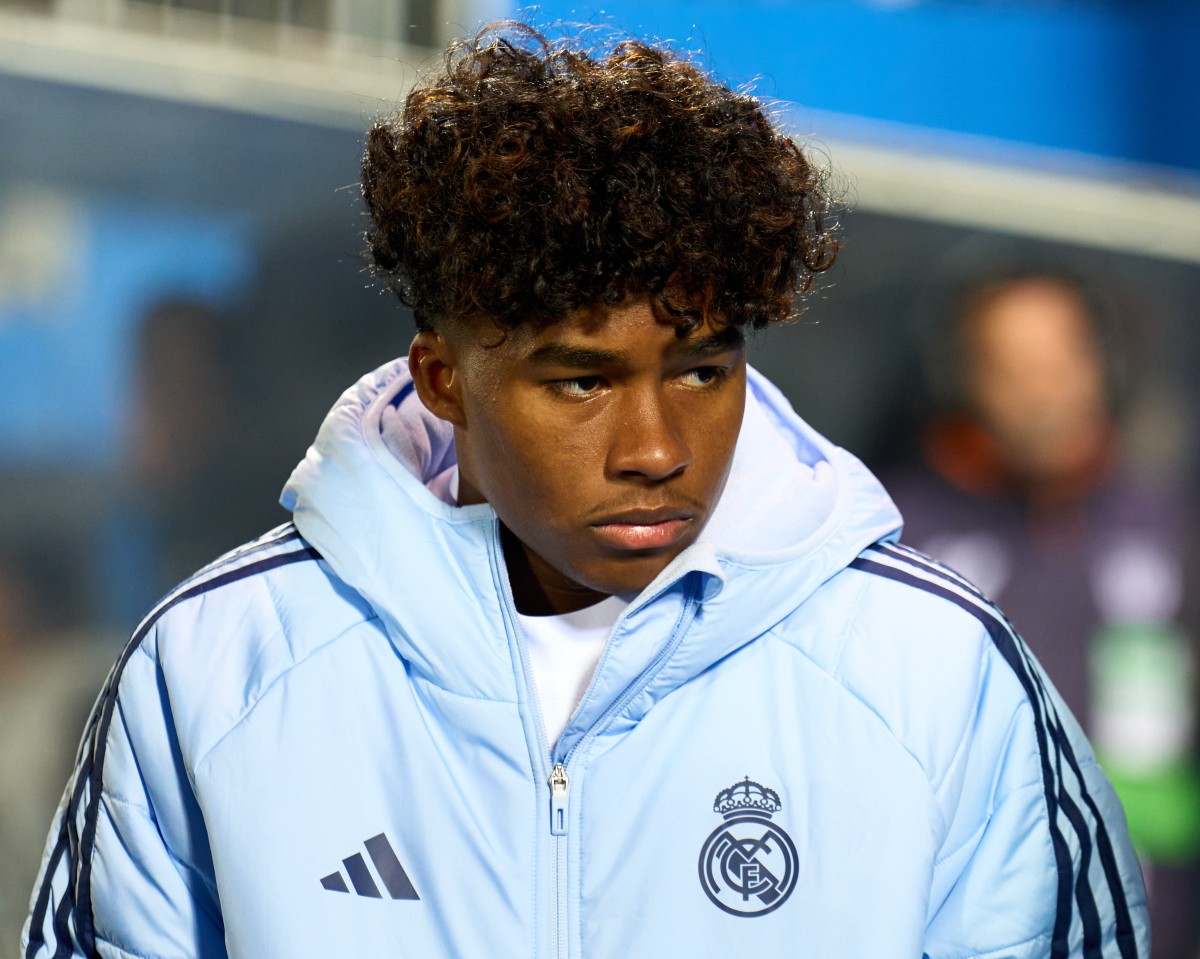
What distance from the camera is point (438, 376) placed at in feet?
5.45

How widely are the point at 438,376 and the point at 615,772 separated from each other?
487 mm

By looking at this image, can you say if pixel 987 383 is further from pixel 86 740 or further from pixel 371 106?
pixel 86 740

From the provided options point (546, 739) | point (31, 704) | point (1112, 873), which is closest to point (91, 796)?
point (546, 739)

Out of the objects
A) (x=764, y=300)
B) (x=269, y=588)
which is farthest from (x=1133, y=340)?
(x=269, y=588)

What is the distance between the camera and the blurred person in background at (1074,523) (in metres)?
3.32

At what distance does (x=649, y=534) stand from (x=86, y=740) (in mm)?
757

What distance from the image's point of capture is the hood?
61.7 inches

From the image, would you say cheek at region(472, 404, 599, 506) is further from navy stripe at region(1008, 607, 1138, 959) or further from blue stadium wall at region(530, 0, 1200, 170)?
blue stadium wall at region(530, 0, 1200, 170)

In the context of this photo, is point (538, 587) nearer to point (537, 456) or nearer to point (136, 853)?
point (537, 456)

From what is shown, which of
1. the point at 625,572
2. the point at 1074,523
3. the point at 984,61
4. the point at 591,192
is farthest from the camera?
the point at 984,61

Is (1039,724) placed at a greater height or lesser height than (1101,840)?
greater

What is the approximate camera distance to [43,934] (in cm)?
168

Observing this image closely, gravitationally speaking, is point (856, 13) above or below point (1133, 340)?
above

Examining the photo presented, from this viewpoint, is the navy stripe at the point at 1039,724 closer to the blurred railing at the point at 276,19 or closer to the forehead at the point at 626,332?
the forehead at the point at 626,332
